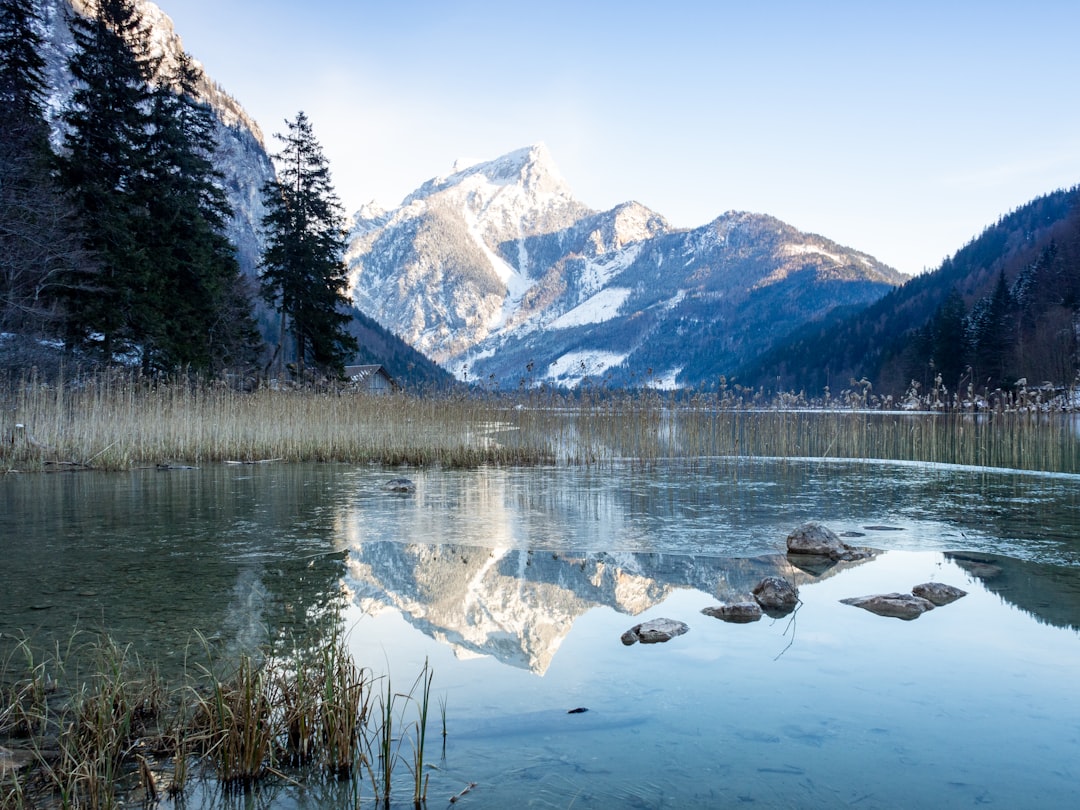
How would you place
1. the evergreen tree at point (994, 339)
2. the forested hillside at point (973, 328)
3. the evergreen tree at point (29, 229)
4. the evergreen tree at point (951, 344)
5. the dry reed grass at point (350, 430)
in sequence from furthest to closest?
the evergreen tree at point (951, 344), the evergreen tree at point (994, 339), the forested hillside at point (973, 328), the evergreen tree at point (29, 229), the dry reed grass at point (350, 430)

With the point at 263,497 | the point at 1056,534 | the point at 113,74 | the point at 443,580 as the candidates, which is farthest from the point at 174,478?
the point at 113,74

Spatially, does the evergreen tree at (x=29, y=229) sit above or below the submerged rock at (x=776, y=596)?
above

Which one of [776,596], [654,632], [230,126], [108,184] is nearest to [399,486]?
[776,596]

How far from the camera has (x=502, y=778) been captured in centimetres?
274

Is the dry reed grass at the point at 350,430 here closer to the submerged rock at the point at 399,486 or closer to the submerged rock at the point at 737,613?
the submerged rock at the point at 399,486

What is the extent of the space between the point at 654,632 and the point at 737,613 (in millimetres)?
766

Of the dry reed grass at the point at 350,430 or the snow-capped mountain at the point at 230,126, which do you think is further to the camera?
the snow-capped mountain at the point at 230,126

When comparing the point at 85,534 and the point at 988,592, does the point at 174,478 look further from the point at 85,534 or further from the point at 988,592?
the point at 988,592

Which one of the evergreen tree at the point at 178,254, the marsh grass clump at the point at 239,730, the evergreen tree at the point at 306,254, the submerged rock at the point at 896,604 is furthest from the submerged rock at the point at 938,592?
the evergreen tree at the point at 306,254

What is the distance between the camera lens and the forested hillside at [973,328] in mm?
51344

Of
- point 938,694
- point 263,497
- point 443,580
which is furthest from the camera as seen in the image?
point 263,497

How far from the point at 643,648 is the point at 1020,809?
A: 6.77ft

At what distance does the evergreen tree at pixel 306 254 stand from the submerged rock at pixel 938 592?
26084mm

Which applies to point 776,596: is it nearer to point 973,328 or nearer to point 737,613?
point 737,613
